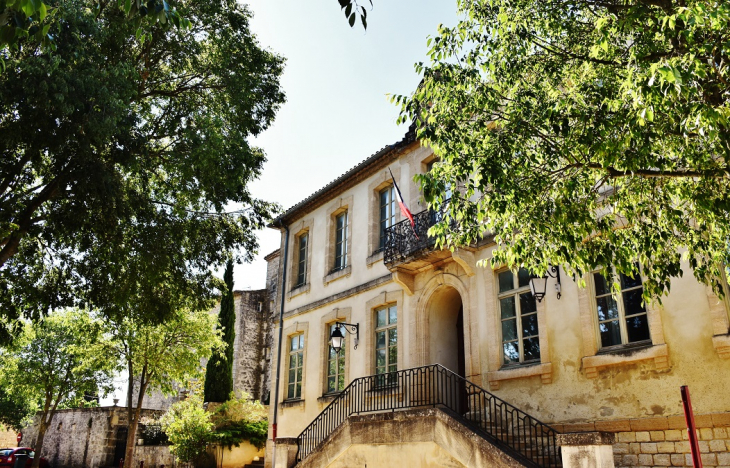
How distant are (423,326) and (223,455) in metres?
9.55

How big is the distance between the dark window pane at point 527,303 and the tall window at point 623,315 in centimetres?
136

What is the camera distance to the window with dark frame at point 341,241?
16922mm

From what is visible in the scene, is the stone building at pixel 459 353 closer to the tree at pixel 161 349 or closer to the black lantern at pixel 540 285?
the black lantern at pixel 540 285

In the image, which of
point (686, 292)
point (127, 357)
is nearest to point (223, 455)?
point (127, 357)

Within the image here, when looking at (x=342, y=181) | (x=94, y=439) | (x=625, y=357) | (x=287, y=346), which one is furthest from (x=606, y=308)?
Result: (x=94, y=439)

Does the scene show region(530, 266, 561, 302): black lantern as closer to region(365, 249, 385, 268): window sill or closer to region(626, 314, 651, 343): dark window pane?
region(626, 314, 651, 343): dark window pane

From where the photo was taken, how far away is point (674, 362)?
878 cm

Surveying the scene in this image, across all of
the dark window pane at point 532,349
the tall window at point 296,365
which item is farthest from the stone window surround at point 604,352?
the tall window at point 296,365

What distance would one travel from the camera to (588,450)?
729cm

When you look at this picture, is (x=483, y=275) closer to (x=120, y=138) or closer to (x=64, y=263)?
(x=120, y=138)

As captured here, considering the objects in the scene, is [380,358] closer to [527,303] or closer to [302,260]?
[527,303]

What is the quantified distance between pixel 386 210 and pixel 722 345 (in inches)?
352

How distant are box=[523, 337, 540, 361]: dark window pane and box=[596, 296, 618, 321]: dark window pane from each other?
136 cm

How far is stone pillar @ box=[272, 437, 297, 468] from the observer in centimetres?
1263
